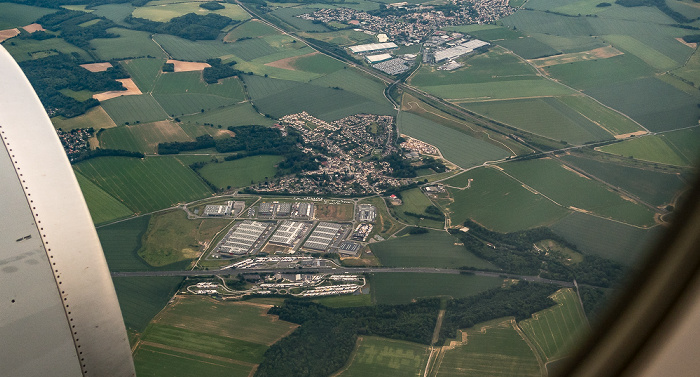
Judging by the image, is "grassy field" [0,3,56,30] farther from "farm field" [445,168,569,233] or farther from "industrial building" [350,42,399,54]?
"farm field" [445,168,569,233]

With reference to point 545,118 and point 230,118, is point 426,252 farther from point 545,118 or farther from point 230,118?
point 230,118

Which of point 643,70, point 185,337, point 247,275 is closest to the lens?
point 185,337

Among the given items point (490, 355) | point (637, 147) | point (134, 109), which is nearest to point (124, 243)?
point (134, 109)

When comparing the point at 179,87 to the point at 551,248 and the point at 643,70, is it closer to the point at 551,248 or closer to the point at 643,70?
the point at 551,248

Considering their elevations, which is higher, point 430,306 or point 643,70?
point 643,70

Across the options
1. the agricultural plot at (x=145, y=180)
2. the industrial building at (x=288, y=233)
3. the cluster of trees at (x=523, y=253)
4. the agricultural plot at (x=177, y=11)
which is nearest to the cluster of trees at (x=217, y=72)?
the agricultural plot at (x=145, y=180)

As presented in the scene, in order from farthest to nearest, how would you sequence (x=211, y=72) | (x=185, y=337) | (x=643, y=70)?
1. (x=211, y=72)
2. (x=643, y=70)
3. (x=185, y=337)

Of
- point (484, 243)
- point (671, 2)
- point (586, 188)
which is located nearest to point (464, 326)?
point (484, 243)
